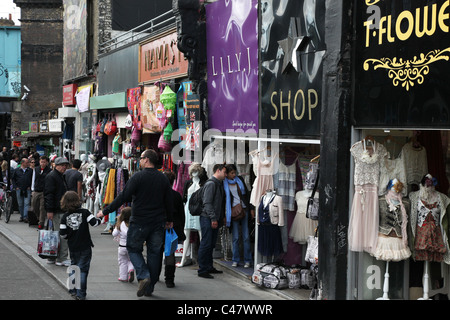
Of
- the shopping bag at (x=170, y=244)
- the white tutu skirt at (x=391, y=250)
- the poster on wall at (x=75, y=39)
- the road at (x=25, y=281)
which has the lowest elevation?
the road at (x=25, y=281)

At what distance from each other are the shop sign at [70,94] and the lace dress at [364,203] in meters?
21.5

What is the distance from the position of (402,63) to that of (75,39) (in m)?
22.6

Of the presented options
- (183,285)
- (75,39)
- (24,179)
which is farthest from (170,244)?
(75,39)

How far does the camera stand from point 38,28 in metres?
54.2

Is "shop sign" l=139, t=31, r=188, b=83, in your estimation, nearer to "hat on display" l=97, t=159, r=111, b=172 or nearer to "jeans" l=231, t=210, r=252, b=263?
"hat on display" l=97, t=159, r=111, b=172

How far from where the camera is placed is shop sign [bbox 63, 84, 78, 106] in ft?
96.4

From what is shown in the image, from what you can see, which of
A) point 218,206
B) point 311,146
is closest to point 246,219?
point 218,206

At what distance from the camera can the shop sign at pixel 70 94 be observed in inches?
1157

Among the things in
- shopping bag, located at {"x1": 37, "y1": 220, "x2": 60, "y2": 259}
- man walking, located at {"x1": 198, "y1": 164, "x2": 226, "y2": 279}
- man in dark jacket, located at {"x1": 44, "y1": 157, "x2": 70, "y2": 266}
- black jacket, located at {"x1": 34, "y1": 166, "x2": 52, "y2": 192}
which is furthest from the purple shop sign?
black jacket, located at {"x1": 34, "y1": 166, "x2": 52, "y2": 192}

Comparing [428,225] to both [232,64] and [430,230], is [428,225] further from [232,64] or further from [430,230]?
[232,64]

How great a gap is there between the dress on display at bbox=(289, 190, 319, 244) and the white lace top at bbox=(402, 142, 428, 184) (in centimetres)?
230

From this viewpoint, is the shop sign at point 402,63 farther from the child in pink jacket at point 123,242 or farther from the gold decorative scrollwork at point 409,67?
the child in pink jacket at point 123,242

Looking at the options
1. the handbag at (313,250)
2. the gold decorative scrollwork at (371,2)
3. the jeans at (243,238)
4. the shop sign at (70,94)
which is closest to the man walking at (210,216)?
the jeans at (243,238)

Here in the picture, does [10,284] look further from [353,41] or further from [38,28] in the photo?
[38,28]
